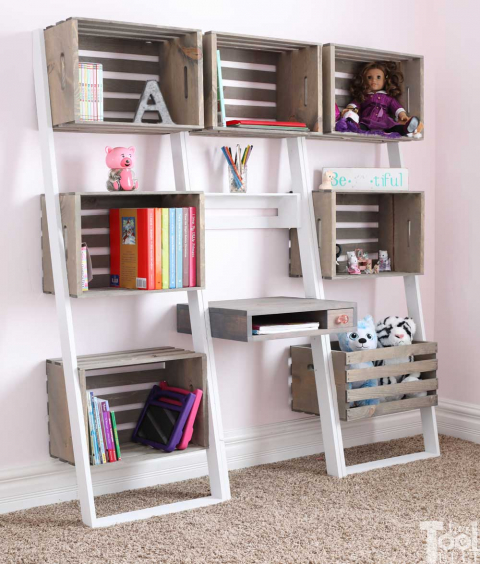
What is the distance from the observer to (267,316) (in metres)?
2.94

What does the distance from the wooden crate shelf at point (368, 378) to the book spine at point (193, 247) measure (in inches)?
26.6

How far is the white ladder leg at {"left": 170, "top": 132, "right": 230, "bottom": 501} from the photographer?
8.77 ft

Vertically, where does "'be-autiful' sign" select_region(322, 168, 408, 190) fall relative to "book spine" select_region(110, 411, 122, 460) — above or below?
above

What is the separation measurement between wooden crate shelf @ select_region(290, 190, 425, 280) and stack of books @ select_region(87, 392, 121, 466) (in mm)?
991

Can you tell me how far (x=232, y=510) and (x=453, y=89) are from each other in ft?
6.64

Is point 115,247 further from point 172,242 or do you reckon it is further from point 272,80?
point 272,80

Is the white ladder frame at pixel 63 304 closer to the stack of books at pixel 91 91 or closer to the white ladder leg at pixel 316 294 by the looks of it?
the stack of books at pixel 91 91

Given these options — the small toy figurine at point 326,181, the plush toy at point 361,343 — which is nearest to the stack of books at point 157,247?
the small toy figurine at point 326,181

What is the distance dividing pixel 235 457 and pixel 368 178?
1.22 m

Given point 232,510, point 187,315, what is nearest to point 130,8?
point 187,315

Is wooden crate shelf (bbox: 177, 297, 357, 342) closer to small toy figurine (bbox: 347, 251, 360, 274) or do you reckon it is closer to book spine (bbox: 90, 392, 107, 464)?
small toy figurine (bbox: 347, 251, 360, 274)

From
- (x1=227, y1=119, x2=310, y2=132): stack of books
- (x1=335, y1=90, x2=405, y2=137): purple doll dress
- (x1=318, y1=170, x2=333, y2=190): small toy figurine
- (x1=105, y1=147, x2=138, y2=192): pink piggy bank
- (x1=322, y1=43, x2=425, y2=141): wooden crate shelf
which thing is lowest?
(x1=318, y1=170, x2=333, y2=190): small toy figurine

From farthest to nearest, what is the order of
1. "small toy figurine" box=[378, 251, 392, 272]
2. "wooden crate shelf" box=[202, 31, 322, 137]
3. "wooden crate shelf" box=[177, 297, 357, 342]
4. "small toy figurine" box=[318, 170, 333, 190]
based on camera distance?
"small toy figurine" box=[378, 251, 392, 272] → "small toy figurine" box=[318, 170, 333, 190] → "wooden crate shelf" box=[202, 31, 322, 137] → "wooden crate shelf" box=[177, 297, 357, 342]

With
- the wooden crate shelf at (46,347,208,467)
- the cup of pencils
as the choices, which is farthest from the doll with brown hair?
the wooden crate shelf at (46,347,208,467)
